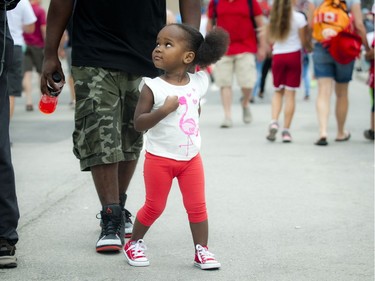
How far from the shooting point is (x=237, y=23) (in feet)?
40.8

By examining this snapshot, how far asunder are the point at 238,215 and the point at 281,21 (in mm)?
4761

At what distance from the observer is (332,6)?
10.1 meters

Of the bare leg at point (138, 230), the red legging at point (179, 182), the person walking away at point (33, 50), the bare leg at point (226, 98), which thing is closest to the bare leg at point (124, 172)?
the bare leg at point (138, 230)

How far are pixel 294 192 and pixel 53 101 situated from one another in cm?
266

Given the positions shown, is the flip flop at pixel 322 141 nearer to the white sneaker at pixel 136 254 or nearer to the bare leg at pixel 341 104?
the bare leg at pixel 341 104

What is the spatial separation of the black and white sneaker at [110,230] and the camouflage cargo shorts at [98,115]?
280mm

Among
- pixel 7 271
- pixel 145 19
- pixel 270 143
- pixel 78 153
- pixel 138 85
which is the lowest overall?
pixel 270 143

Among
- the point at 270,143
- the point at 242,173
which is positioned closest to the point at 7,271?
the point at 242,173

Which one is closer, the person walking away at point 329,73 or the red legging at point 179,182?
the red legging at point 179,182

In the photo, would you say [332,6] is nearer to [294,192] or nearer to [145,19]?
[294,192]

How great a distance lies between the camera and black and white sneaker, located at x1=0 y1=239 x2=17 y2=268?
4.94 meters

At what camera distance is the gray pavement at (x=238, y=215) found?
4996 millimetres

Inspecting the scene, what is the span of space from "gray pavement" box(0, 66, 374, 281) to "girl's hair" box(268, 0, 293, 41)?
1.26m

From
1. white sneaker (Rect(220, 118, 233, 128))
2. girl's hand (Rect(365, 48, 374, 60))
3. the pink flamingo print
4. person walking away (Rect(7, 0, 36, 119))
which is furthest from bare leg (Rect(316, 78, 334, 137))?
the pink flamingo print
